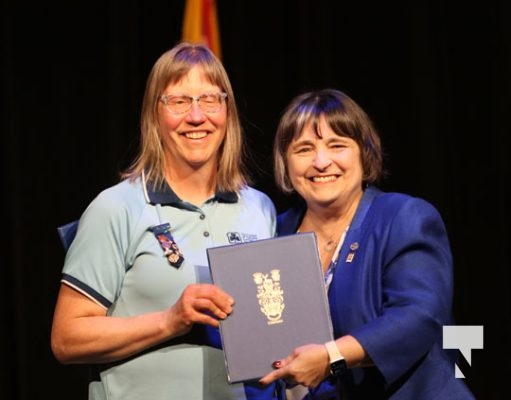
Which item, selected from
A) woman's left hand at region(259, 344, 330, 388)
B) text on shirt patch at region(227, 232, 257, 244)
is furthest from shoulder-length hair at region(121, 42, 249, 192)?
woman's left hand at region(259, 344, 330, 388)

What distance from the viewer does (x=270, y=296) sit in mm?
2385

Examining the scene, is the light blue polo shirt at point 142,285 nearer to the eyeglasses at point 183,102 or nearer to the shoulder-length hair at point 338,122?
the eyeglasses at point 183,102

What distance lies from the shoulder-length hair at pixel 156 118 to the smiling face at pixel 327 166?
210 millimetres

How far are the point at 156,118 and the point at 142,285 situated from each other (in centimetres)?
54

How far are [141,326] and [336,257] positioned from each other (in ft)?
2.04

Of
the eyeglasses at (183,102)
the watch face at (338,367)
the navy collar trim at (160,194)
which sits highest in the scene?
the eyeglasses at (183,102)

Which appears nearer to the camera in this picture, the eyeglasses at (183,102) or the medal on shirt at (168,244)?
the medal on shirt at (168,244)

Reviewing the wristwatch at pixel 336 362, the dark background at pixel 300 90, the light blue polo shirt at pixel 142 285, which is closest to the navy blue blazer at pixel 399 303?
the wristwatch at pixel 336 362

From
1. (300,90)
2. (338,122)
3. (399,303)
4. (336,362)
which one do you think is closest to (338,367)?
(336,362)

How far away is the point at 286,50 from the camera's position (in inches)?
163

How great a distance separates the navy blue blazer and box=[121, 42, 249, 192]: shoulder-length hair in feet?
1.56

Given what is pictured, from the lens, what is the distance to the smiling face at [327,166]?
266cm

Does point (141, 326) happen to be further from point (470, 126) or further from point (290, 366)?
point (470, 126)

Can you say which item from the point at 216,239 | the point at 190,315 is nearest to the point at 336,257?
the point at 216,239
